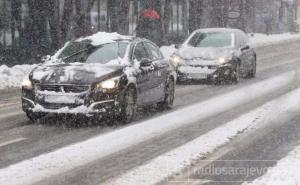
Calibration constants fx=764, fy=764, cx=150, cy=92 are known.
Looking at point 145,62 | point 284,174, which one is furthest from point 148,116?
point 284,174

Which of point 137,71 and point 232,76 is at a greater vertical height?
point 137,71

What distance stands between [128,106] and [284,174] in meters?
4.70

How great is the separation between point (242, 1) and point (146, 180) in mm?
52188

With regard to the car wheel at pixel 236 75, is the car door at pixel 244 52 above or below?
above

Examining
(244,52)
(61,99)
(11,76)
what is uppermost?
(61,99)

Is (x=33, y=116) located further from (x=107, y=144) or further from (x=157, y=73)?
(x=157, y=73)

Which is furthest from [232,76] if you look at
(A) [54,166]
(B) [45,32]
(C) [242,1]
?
(C) [242,1]

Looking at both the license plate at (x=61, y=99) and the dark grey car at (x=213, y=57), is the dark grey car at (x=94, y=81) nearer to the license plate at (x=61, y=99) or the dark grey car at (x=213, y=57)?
the license plate at (x=61, y=99)

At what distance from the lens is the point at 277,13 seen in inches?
2847

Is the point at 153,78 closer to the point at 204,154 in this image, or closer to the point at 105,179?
the point at 204,154

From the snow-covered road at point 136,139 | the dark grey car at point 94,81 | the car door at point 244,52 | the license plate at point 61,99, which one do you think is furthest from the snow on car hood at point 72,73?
the car door at point 244,52

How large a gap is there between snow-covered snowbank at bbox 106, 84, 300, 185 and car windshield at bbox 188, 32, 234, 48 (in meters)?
7.01

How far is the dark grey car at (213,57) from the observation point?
67.3 feet

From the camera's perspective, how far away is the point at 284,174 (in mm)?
8312
